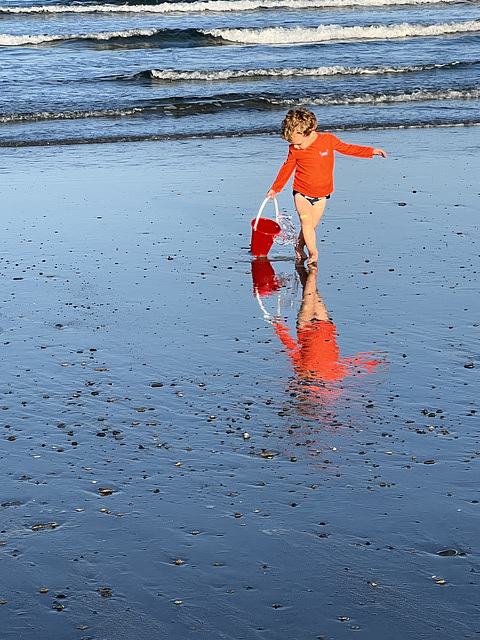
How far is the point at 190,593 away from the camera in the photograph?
10.9 ft

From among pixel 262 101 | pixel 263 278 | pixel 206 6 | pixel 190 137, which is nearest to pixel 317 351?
pixel 263 278

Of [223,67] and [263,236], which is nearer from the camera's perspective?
[263,236]

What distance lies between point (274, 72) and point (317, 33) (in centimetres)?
753

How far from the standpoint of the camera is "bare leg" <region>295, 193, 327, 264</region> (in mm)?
7789

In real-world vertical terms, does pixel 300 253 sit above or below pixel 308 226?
below

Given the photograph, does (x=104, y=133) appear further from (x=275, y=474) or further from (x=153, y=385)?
(x=275, y=474)

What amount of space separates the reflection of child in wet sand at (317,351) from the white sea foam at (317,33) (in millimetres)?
22444

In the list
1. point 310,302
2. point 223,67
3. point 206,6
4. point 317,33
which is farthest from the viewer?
point 206,6

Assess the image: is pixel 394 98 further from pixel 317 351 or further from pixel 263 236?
pixel 317 351

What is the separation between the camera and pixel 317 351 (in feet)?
18.8

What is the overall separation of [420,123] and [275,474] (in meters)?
11.8

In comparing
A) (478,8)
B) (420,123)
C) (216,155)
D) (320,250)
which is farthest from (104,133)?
(478,8)

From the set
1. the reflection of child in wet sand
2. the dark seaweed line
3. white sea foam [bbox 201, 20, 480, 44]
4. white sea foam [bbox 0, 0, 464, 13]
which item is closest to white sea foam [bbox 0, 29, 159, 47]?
white sea foam [bbox 201, 20, 480, 44]

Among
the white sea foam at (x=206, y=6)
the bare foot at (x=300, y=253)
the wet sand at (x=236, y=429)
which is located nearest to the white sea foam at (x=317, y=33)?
the white sea foam at (x=206, y=6)
